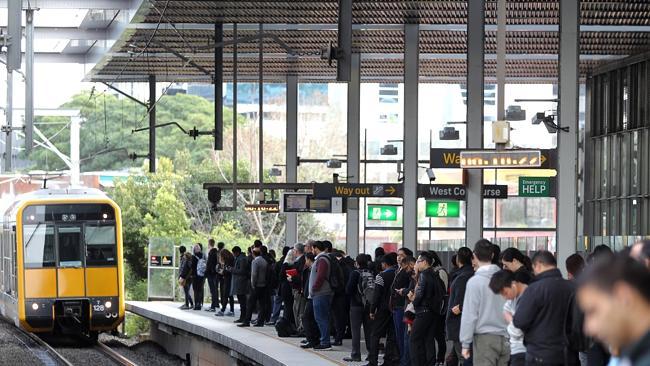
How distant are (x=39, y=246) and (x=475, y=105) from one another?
27.2ft

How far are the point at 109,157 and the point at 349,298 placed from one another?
61.5 meters

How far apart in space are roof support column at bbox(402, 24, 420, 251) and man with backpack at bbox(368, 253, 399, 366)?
38.6 ft

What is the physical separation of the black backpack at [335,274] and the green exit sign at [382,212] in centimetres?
2119

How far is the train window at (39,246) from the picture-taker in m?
24.5

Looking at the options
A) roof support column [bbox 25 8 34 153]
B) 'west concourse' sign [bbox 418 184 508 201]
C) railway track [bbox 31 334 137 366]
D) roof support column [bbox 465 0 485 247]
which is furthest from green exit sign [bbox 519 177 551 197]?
roof support column [bbox 25 8 34 153]

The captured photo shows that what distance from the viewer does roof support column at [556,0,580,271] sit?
757 inches

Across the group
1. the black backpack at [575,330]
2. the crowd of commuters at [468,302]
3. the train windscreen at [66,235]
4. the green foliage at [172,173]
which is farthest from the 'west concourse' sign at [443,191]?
the green foliage at [172,173]

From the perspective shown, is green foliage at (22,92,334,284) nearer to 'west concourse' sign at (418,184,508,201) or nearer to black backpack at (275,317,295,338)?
'west concourse' sign at (418,184,508,201)

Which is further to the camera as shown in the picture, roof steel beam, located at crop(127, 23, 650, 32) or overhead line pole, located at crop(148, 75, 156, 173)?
overhead line pole, located at crop(148, 75, 156, 173)

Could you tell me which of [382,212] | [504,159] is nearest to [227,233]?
[382,212]

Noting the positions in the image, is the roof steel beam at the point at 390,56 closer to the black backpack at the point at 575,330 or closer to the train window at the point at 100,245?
the train window at the point at 100,245

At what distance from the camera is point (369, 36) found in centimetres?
3127

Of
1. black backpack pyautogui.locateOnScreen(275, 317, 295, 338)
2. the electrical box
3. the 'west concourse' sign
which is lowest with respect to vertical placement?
black backpack pyautogui.locateOnScreen(275, 317, 295, 338)

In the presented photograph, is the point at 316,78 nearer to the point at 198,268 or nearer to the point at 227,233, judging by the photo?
the point at 198,268
